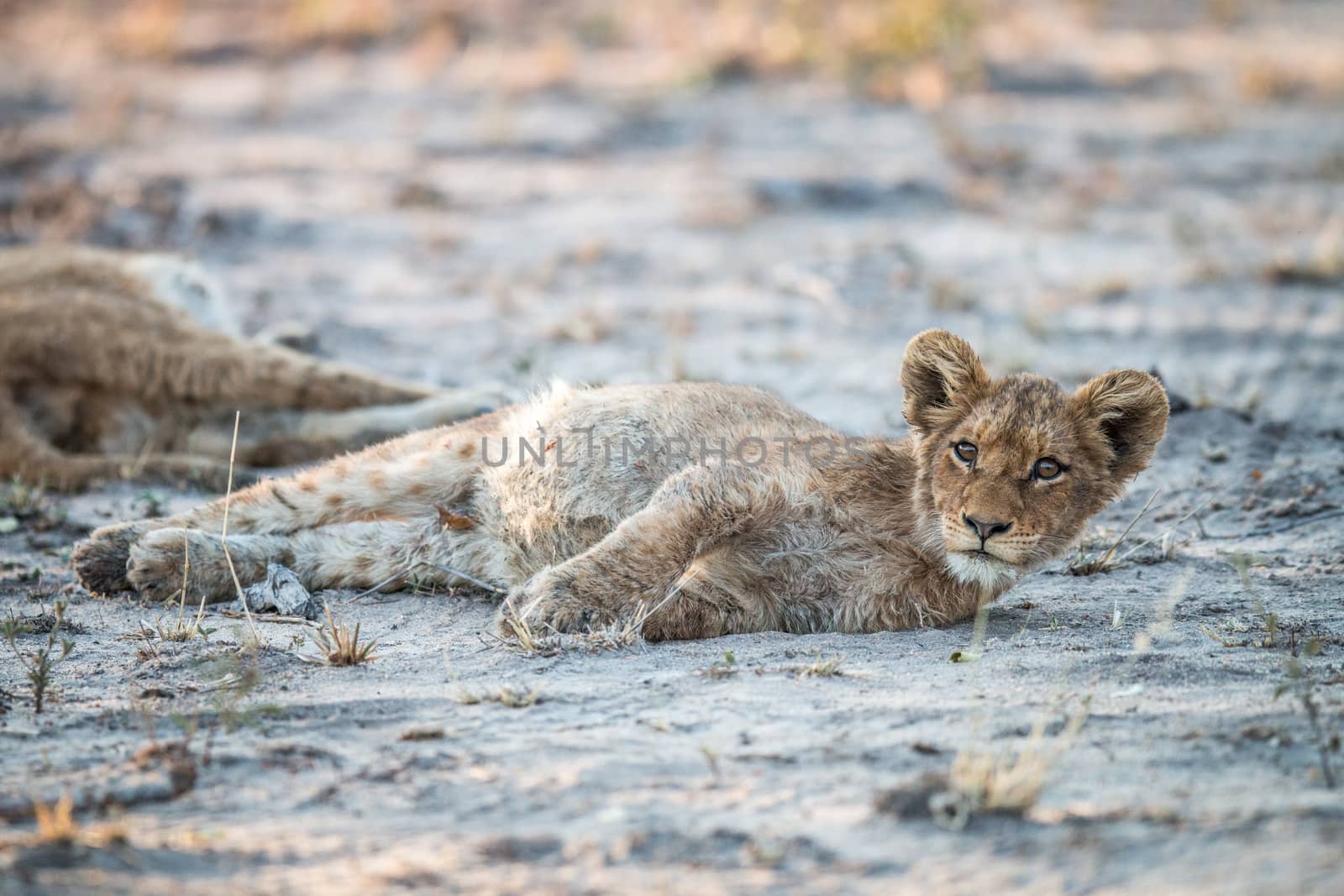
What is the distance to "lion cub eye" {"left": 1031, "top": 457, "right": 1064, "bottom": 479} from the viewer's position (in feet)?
14.2

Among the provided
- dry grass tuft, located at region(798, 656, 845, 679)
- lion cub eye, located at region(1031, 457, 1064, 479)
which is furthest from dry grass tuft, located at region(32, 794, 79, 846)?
lion cub eye, located at region(1031, 457, 1064, 479)

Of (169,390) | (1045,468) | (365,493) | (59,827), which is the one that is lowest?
(59,827)

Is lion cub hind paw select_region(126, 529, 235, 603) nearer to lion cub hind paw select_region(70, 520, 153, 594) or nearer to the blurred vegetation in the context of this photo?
lion cub hind paw select_region(70, 520, 153, 594)

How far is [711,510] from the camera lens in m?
4.46

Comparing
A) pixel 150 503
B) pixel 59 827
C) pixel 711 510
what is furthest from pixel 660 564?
pixel 150 503

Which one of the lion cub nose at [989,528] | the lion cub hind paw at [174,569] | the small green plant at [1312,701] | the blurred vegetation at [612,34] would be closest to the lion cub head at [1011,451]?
the lion cub nose at [989,528]

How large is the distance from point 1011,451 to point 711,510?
3.24 feet

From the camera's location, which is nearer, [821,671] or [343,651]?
[821,671]

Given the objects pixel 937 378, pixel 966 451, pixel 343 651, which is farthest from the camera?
pixel 937 378

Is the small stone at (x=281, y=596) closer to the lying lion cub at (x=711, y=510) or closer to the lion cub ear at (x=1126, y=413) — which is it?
the lying lion cub at (x=711, y=510)

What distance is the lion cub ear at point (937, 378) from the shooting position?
4.51 meters

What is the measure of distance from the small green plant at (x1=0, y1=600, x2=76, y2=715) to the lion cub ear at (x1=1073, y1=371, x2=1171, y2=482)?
3216 mm

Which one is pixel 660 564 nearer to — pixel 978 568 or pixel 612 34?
pixel 978 568

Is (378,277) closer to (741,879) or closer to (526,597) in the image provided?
(526,597)
